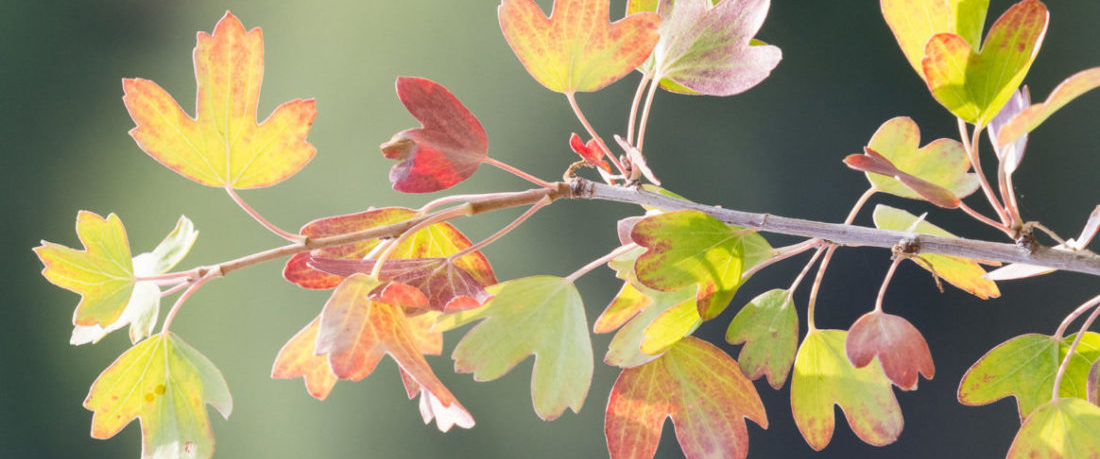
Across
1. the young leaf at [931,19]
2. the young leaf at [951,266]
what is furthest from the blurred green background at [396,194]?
the young leaf at [931,19]

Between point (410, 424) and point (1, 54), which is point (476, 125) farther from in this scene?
point (1, 54)

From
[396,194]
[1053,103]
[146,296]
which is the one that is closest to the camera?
[1053,103]

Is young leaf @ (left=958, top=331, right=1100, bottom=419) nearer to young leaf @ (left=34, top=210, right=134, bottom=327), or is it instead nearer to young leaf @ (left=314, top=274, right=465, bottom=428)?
young leaf @ (left=314, top=274, right=465, bottom=428)

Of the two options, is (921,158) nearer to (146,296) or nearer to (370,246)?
(370,246)

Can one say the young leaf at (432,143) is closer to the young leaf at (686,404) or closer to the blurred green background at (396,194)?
the young leaf at (686,404)

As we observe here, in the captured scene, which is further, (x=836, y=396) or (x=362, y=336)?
(x=836, y=396)

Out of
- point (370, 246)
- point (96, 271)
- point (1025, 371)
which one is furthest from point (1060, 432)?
point (96, 271)

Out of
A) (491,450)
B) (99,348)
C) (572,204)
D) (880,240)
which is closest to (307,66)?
(572,204)

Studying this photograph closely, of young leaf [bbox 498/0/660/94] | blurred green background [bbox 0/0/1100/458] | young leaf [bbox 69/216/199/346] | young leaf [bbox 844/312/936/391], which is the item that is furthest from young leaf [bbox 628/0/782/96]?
blurred green background [bbox 0/0/1100/458]
